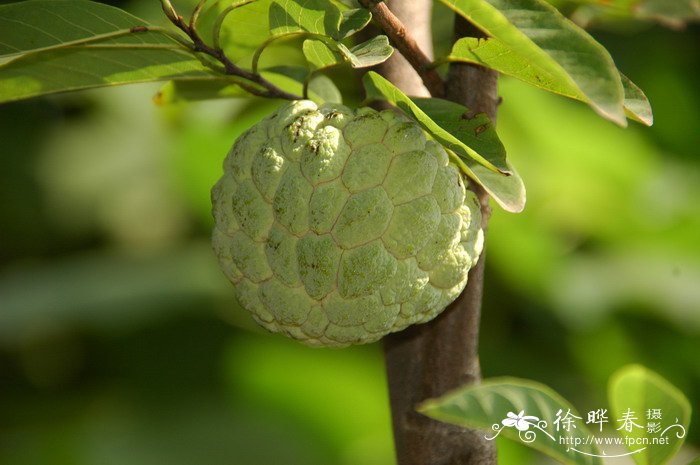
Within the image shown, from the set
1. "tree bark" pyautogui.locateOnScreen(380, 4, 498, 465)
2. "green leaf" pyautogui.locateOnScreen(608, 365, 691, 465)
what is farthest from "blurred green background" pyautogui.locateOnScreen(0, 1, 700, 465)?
"green leaf" pyautogui.locateOnScreen(608, 365, 691, 465)

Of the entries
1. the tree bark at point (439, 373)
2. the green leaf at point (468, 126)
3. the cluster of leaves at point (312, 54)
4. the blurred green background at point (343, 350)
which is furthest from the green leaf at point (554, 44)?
the blurred green background at point (343, 350)

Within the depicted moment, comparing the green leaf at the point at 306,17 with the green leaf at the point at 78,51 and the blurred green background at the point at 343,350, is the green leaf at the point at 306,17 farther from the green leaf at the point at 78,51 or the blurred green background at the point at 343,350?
the blurred green background at the point at 343,350

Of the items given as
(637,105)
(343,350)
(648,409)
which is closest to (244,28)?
(637,105)

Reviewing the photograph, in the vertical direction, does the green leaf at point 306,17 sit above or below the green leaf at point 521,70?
above

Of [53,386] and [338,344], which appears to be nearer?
[338,344]

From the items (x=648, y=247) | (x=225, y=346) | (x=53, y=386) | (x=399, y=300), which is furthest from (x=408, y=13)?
(x=53, y=386)

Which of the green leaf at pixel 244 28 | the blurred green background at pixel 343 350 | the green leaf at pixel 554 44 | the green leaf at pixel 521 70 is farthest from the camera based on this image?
the blurred green background at pixel 343 350

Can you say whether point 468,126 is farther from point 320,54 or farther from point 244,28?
point 244,28

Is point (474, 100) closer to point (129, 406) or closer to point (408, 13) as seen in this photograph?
point (408, 13)

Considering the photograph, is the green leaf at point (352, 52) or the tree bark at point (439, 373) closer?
the green leaf at point (352, 52)
